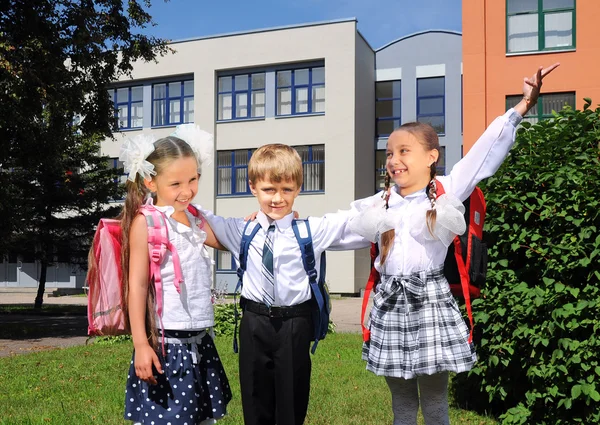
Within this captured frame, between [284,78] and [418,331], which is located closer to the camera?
[418,331]

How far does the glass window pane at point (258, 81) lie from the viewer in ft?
109

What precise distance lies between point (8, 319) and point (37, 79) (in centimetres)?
937

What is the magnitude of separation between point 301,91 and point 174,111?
7.29 meters

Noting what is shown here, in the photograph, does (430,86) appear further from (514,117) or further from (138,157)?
(138,157)

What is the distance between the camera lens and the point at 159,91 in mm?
35500

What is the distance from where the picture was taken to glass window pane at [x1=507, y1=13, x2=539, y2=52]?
20266 mm

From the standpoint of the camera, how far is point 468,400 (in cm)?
568

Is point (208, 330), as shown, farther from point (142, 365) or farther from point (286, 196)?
point (286, 196)

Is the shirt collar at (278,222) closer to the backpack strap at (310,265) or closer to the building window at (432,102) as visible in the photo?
the backpack strap at (310,265)

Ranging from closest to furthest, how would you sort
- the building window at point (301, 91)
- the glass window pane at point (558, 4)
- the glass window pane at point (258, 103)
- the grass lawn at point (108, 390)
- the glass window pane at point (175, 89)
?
the grass lawn at point (108, 390)
the glass window pane at point (558, 4)
the building window at point (301, 91)
the glass window pane at point (258, 103)
the glass window pane at point (175, 89)

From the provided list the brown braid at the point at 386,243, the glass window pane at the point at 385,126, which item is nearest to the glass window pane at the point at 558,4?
the glass window pane at the point at 385,126

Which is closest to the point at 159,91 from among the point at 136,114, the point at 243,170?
the point at 136,114

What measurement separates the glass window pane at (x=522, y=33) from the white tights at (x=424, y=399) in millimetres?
18883

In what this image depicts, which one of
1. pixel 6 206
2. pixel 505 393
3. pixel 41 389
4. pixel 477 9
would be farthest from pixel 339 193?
pixel 505 393
